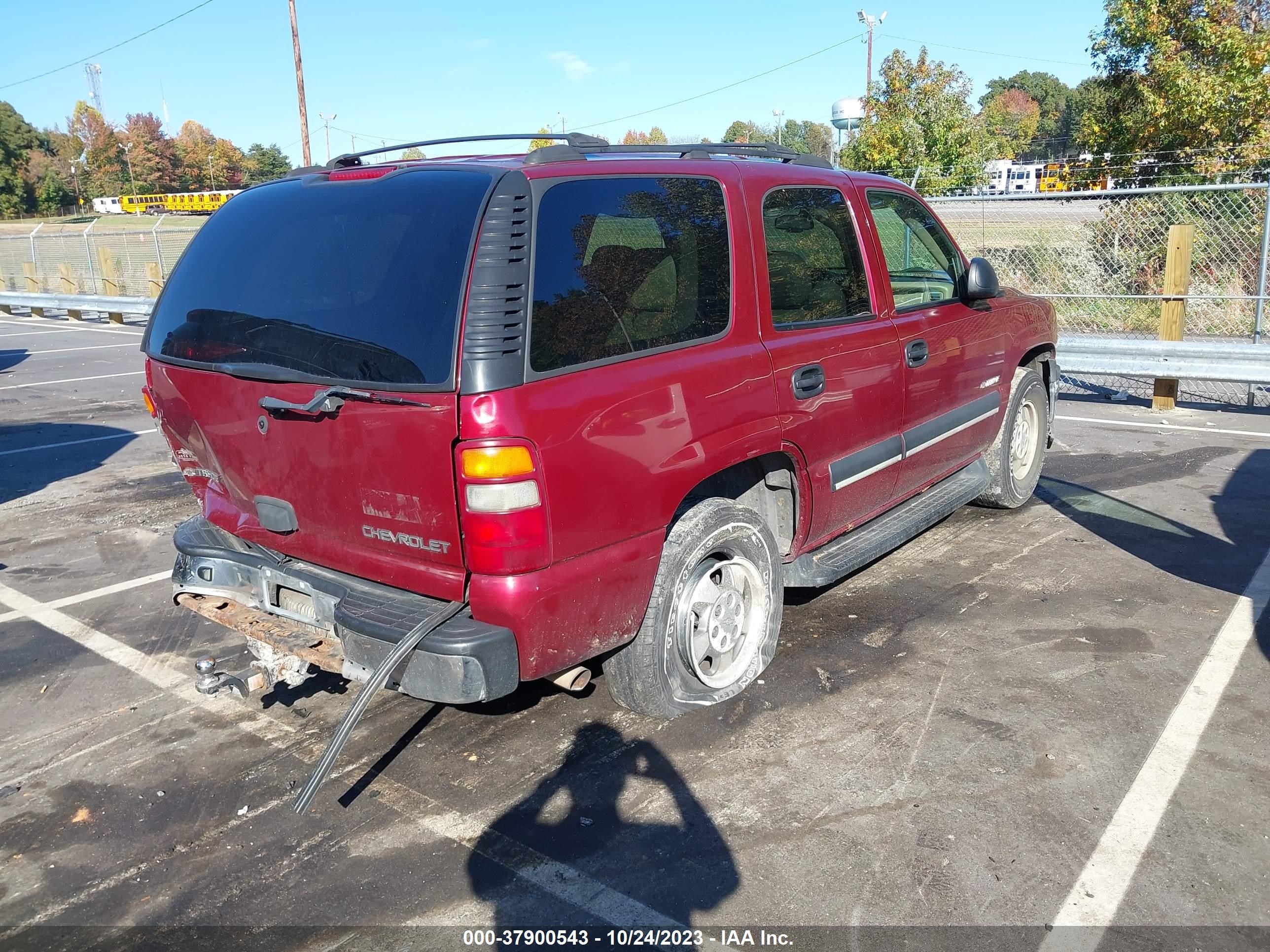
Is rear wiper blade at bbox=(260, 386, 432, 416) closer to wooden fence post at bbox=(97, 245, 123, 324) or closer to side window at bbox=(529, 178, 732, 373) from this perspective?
side window at bbox=(529, 178, 732, 373)

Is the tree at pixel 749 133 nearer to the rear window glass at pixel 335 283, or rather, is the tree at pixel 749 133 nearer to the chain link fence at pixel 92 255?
the chain link fence at pixel 92 255

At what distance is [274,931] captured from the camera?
112 inches

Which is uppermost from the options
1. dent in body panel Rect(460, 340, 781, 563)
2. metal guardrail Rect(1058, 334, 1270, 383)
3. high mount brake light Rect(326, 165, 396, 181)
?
high mount brake light Rect(326, 165, 396, 181)

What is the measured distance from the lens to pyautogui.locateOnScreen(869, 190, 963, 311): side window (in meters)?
4.95

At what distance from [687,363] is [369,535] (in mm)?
1240

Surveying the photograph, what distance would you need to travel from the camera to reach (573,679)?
353cm

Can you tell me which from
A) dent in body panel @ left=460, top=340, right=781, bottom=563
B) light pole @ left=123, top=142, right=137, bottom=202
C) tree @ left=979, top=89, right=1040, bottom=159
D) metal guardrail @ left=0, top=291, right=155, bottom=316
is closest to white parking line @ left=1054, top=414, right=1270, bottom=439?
dent in body panel @ left=460, top=340, right=781, bottom=563

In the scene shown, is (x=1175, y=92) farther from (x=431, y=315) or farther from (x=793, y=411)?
(x=431, y=315)

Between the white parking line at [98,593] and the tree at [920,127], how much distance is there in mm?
17259

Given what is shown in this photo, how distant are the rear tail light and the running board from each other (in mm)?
1676

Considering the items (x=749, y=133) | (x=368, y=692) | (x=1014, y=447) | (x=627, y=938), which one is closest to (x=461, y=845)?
(x=368, y=692)

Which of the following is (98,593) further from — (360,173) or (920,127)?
(920,127)

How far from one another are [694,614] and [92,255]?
26425 mm

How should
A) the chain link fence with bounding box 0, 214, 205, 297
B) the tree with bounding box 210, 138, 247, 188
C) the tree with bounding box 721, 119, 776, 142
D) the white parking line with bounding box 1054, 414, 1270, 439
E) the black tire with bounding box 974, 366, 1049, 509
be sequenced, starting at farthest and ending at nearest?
the tree with bounding box 210, 138, 247, 188 → the tree with bounding box 721, 119, 776, 142 → the chain link fence with bounding box 0, 214, 205, 297 → the white parking line with bounding box 1054, 414, 1270, 439 → the black tire with bounding box 974, 366, 1049, 509
